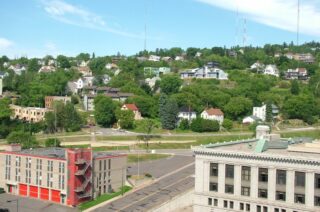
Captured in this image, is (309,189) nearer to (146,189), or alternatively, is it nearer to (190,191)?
(190,191)

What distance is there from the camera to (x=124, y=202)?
6438 centimetres

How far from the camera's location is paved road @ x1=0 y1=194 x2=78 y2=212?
210ft

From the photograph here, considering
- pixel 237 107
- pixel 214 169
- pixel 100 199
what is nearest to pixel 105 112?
pixel 237 107

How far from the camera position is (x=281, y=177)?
155ft

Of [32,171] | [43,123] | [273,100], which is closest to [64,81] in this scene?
[43,123]

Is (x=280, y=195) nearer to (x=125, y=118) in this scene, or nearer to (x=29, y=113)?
(x=125, y=118)

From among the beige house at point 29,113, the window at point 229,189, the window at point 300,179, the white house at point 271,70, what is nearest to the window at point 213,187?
the window at point 229,189

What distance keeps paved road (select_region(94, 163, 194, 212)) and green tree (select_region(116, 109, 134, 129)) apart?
Answer: 37.2 meters

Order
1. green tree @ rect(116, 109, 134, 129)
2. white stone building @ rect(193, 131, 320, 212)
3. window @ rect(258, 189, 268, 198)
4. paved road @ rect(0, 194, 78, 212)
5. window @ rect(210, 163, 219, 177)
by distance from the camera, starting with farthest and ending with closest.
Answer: green tree @ rect(116, 109, 134, 129), paved road @ rect(0, 194, 78, 212), window @ rect(210, 163, 219, 177), window @ rect(258, 189, 268, 198), white stone building @ rect(193, 131, 320, 212)

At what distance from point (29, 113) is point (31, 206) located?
209ft

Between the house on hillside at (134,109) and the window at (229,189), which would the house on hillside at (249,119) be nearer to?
the house on hillside at (134,109)

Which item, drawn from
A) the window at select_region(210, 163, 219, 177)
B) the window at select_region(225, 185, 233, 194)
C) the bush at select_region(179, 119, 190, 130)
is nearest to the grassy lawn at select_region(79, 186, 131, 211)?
the window at select_region(210, 163, 219, 177)

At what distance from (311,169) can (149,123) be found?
218ft

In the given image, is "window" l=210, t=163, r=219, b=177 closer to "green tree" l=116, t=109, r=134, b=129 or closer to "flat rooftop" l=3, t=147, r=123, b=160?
"flat rooftop" l=3, t=147, r=123, b=160
